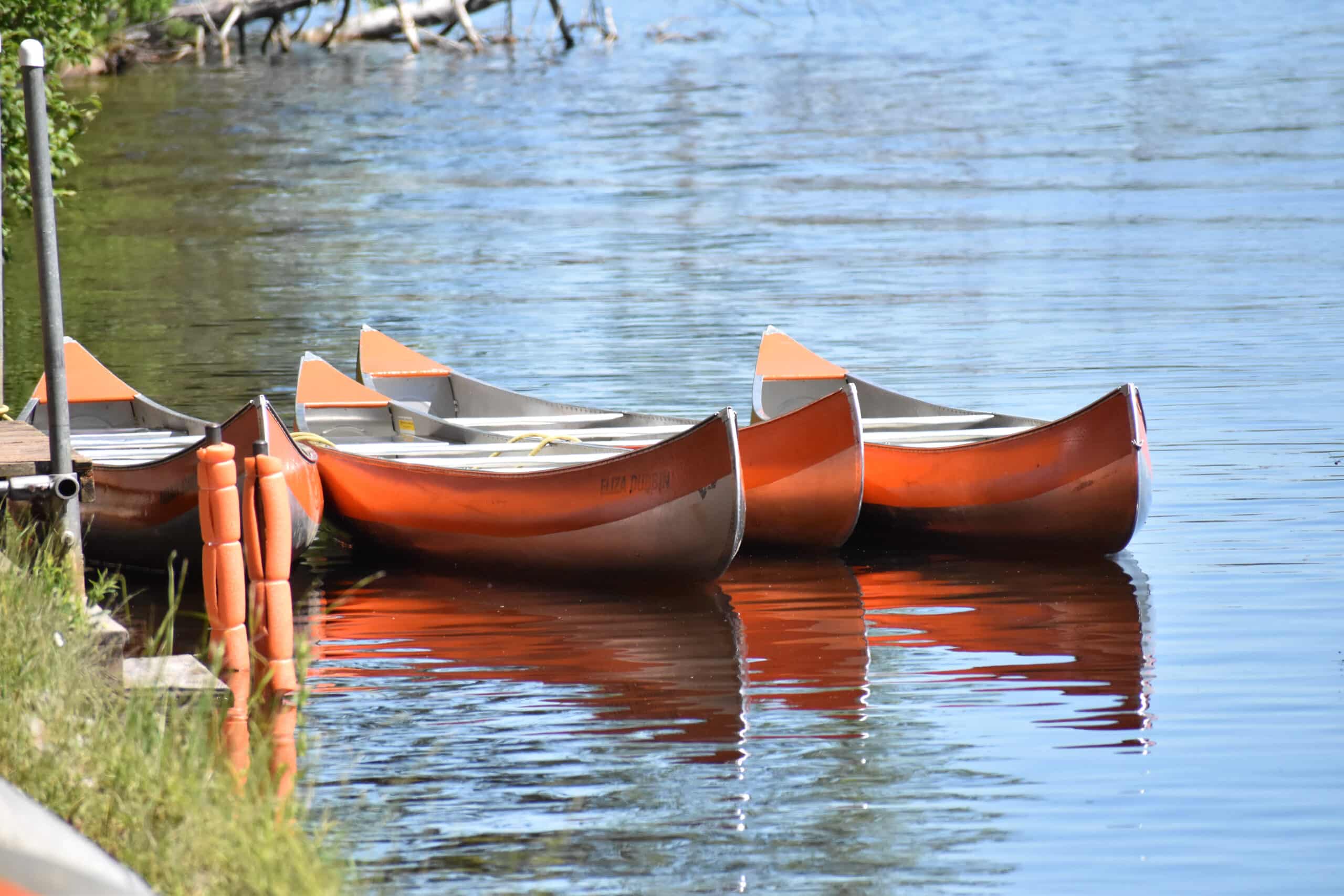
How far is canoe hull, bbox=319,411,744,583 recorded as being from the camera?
31.3 ft

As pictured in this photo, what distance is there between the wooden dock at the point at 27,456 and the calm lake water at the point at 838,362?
1.40 metres

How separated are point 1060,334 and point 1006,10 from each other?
211ft

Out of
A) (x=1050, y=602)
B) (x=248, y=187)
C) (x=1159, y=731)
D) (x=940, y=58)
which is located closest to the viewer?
(x=1159, y=731)

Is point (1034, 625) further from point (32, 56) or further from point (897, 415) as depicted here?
point (32, 56)

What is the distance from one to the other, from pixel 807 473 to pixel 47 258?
435 centimetres

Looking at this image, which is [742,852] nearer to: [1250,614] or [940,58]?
[1250,614]

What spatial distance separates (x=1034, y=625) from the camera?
9.20 m

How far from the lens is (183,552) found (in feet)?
34.1

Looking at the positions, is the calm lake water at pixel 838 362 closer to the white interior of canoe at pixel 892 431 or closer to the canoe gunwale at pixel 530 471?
the canoe gunwale at pixel 530 471

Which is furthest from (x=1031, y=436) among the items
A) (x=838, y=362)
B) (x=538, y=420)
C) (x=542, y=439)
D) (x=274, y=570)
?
(x=838, y=362)

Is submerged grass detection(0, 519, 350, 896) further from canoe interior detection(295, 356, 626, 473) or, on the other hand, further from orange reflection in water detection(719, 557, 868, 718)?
canoe interior detection(295, 356, 626, 473)

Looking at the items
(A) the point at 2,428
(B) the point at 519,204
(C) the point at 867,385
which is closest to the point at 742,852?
(A) the point at 2,428

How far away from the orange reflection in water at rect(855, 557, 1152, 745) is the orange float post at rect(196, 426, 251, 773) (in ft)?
9.71

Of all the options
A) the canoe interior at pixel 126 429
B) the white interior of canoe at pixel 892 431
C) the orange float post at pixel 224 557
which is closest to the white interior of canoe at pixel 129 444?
the canoe interior at pixel 126 429
